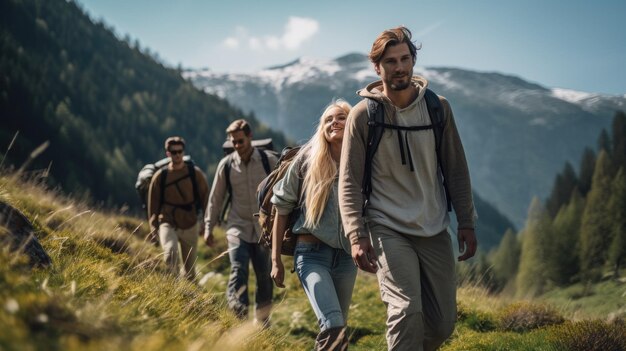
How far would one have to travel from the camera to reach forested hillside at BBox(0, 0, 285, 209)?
71125 millimetres

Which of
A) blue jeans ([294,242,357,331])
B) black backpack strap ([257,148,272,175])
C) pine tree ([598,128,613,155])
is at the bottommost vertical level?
pine tree ([598,128,613,155])

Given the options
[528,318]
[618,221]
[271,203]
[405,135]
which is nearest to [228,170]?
[271,203]

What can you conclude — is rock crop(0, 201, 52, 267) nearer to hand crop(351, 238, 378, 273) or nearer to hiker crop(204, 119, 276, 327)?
hand crop(351, 238, 378, 273)

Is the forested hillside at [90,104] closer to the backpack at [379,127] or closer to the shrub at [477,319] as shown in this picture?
the shrub at [477,319]

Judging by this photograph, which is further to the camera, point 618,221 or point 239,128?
point 618,221

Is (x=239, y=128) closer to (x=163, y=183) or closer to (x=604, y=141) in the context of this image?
(x=163, y=183)

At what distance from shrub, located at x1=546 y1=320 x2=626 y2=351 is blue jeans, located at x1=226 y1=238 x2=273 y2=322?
3313mm

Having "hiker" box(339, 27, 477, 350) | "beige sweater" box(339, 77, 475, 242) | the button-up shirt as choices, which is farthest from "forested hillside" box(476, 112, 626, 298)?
"beige sweater" box(339, 77, 475, 242)

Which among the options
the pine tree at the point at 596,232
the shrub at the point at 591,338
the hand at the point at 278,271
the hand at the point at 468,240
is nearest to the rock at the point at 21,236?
the hand at the point at 278,271

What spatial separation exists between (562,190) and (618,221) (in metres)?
21.8

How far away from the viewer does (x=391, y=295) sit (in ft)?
12.5

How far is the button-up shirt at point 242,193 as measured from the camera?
7.52 metres

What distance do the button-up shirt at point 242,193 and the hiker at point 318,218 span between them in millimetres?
2823

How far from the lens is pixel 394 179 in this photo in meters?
4.04
